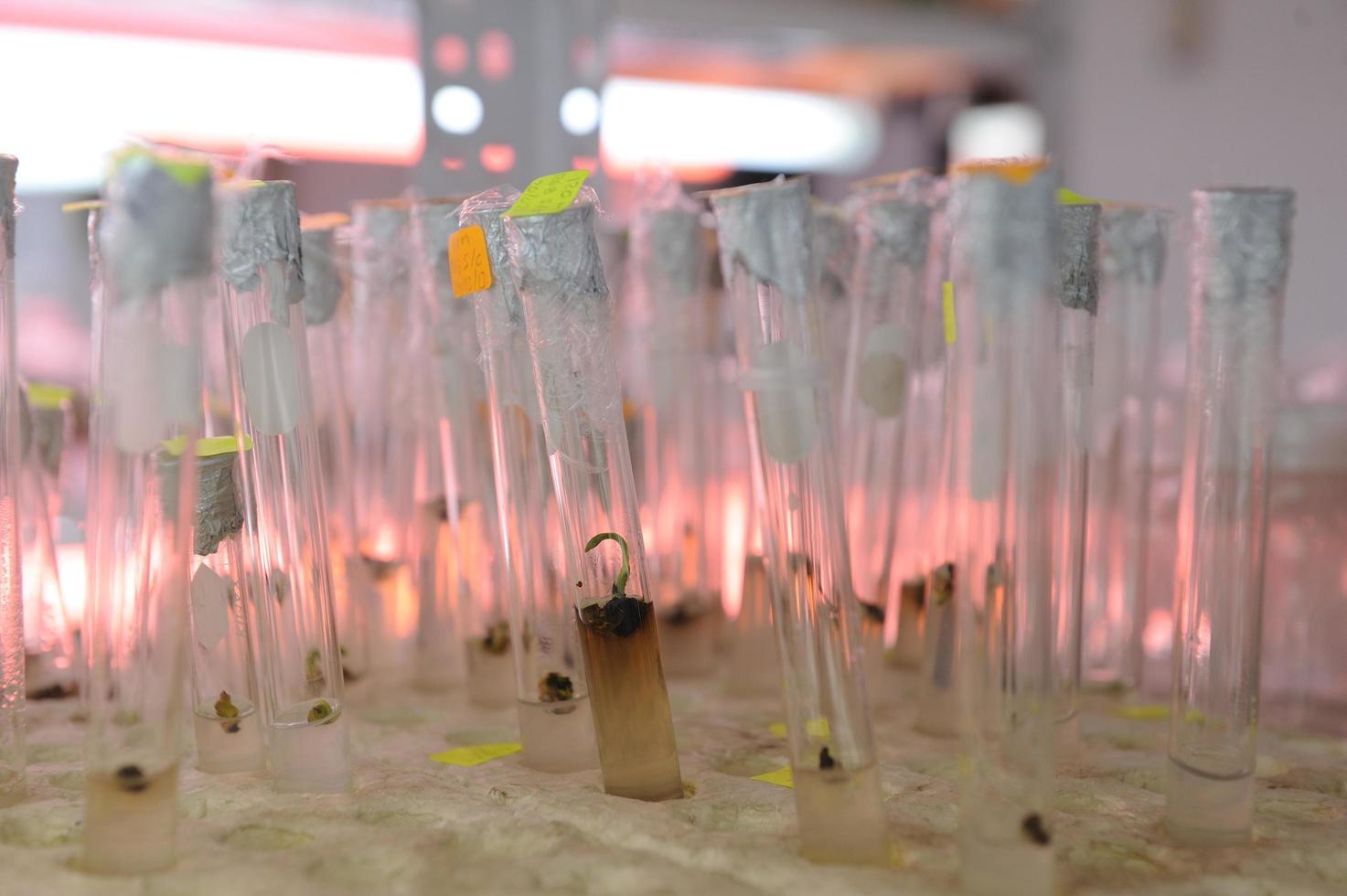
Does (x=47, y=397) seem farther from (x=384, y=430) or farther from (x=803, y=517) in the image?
(x=803, y=517)

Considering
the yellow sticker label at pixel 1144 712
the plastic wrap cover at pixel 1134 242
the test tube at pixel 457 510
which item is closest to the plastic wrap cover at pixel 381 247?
the test tube at pixel 457 510

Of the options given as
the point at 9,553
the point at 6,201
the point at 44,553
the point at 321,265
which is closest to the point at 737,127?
the point at 321,265

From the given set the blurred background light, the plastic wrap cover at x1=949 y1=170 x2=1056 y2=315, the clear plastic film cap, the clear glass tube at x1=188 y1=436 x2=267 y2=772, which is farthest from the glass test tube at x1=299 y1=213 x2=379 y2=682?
the blurred background light

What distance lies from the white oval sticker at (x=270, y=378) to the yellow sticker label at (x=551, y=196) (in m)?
0.31

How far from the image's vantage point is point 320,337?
1807 mm

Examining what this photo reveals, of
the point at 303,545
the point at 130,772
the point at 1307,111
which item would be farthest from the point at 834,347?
the point at 1307,111

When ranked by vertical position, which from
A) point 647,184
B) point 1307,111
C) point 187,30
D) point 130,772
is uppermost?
point 187,30

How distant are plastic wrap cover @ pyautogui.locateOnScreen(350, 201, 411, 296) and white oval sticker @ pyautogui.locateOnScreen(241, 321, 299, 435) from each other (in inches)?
18.8

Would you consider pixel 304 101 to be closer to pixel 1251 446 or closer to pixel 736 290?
pixel 736 290

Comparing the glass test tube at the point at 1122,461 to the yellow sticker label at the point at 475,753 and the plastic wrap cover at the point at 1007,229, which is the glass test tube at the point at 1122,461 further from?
the yellow sticker label at the point at 475,753

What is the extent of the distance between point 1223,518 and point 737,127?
304cm

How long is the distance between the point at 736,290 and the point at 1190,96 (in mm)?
2484

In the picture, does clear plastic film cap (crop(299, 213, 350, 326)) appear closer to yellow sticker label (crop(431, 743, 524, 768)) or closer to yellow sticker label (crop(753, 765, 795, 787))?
yellow sticker label (crop(431, 743, 524, 768))

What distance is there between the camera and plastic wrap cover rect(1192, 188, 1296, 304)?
1157 mm
